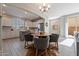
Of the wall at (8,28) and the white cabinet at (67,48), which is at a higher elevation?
the wall at (8,28)

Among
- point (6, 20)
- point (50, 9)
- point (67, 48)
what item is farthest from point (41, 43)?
point (6, 20)

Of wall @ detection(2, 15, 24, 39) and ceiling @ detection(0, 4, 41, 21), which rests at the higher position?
ceiling @ detection(0, 4, 41, 21)

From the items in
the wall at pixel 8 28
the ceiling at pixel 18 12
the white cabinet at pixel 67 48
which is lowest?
the white cabinet at pixel 67 48

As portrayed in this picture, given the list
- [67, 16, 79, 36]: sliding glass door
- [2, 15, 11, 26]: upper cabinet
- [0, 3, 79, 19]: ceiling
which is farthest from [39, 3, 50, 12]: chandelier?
[2, 15, 11, 26]: upper cabinet

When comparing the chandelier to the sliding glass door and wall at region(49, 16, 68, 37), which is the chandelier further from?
the sliding glass door

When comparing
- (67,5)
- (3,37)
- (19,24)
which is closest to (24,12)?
(19,24)

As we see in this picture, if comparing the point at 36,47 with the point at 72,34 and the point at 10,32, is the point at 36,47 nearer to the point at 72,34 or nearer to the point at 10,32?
the point at 10,32

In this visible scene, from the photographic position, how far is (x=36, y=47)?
2535 mm

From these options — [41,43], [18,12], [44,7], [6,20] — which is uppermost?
[44,7]

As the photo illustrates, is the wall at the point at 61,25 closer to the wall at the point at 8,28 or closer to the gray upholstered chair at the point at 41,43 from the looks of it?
the gray upholstered chair at the point at 41,43

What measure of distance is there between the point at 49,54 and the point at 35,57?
33 cm

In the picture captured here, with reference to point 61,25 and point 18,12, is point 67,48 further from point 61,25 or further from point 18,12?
point 18,12

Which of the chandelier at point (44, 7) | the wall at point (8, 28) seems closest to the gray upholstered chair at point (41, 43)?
the wall at point (8, 28)

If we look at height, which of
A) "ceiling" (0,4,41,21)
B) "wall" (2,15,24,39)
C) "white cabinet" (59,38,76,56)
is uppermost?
"ceiling" (0,4,41,21)
